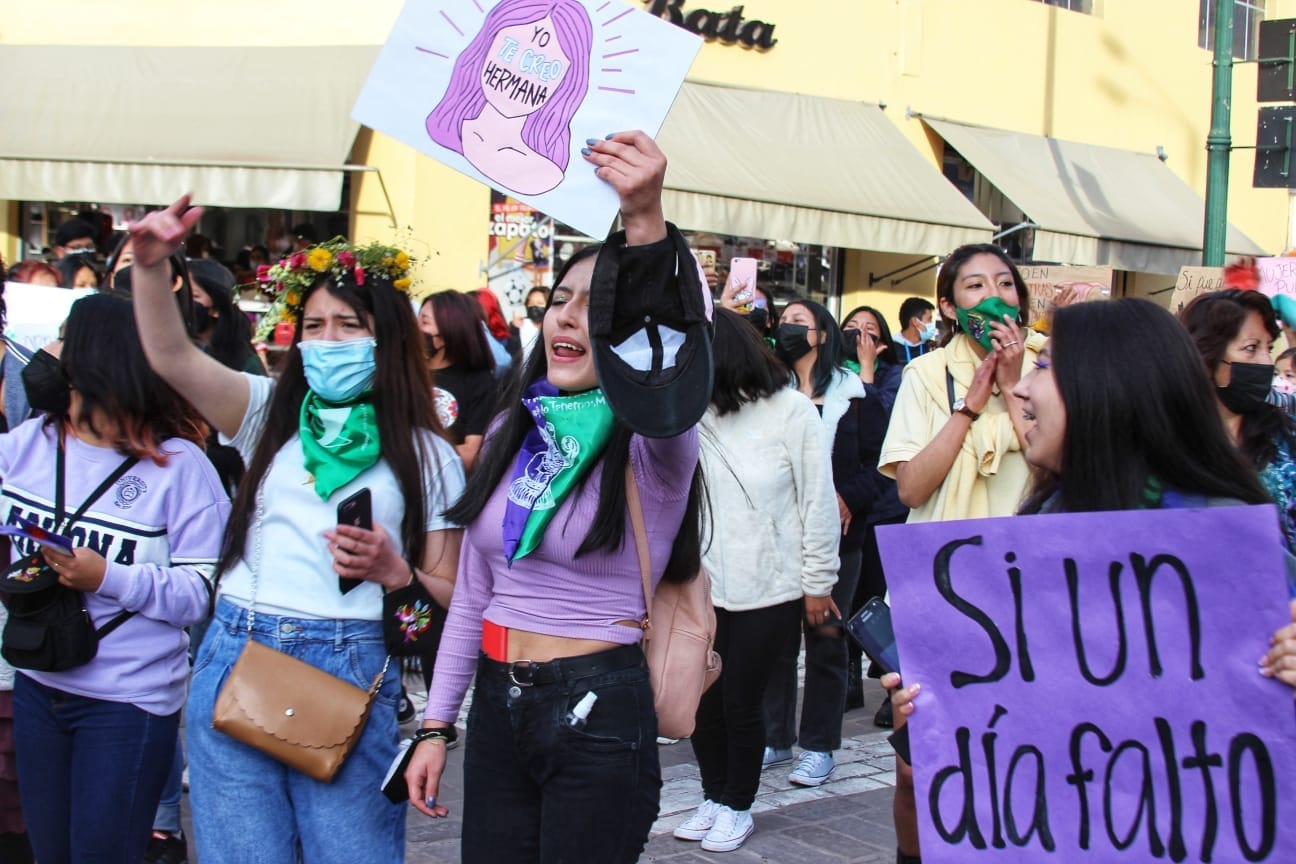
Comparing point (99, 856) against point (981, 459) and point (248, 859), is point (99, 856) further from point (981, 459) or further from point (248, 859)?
point (981, 459)

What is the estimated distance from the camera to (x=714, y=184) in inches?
556

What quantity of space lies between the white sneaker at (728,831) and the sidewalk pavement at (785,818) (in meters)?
0.03

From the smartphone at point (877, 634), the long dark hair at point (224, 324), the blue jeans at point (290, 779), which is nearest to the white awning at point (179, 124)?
the long dark hair at point (224, 324)

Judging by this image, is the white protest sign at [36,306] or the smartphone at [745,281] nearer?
the white protest sign at [36,306]

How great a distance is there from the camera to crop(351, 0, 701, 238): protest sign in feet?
9.32

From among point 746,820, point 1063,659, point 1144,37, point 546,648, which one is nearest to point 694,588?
point 546,648

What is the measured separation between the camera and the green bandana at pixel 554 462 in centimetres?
296

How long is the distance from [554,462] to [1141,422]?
1135 millimetres

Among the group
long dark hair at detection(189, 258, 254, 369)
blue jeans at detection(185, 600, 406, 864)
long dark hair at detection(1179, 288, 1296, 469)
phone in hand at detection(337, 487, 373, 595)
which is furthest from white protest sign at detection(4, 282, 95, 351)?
long dark hair at detection(1179, 288, 1296, 469)

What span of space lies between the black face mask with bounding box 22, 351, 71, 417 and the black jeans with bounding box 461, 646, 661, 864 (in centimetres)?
155

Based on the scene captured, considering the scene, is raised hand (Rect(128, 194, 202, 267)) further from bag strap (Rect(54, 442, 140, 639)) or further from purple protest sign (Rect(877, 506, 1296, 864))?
purple protest sign (Rect(877, 506, 1296, 864))

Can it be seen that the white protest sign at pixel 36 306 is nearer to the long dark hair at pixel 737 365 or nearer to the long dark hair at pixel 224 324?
the long dark hair at pixel 224 324

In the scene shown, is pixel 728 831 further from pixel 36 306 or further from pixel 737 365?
pixel 36 306

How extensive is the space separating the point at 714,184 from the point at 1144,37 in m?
9.45
